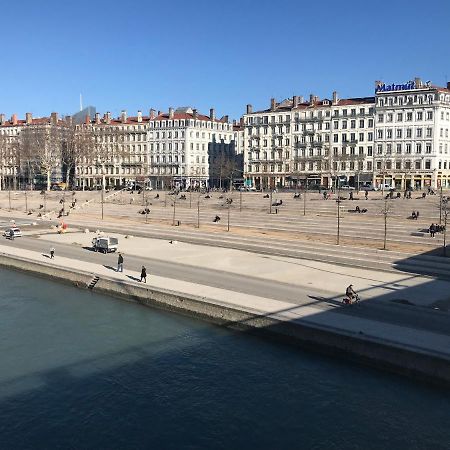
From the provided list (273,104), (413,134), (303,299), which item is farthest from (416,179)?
(303,299)

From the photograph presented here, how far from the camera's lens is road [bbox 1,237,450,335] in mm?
29672

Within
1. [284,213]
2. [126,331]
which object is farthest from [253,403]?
[284,213]

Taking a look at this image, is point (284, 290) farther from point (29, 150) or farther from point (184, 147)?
point (29, 150)

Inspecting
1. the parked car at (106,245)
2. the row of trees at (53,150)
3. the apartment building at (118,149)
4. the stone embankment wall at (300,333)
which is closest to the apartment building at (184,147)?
the apartment building at (118,149)

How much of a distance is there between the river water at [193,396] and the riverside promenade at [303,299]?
90cm

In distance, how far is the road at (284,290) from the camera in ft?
97.3

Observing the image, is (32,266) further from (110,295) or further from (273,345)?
(273,345)

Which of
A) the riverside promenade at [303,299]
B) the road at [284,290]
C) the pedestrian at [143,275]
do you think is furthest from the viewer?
the pedestrian at [143,275]

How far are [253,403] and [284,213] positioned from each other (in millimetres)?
56985

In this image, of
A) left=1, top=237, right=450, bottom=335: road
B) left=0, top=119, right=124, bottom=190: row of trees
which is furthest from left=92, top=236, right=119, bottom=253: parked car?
left=0, top=119, right=124, bottom=190: row of trees

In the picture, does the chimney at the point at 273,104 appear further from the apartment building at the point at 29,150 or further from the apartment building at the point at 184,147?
the apartment building at the point at 29,150

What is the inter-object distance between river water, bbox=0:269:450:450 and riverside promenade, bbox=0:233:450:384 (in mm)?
899

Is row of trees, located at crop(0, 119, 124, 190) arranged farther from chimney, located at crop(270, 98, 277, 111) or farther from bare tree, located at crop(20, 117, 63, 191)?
chimney, located at crop(270, 98, 277, 111)

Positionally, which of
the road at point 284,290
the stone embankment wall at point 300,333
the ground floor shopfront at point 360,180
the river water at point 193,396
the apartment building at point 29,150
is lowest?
the river water at point 193,396
